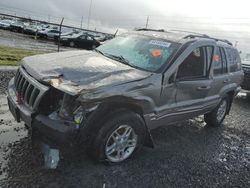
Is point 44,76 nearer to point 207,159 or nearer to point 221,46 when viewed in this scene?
point 207,159

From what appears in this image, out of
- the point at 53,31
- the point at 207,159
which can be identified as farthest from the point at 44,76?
the point at 53,31

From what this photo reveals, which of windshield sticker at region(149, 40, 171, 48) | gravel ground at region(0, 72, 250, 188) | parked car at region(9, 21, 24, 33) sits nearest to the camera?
gravel ground at region(0, 72, 250, 188)

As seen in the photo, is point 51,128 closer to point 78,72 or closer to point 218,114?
point 78,72

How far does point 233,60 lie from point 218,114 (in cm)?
128

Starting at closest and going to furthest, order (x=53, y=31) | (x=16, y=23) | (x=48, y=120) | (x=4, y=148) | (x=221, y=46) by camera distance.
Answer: (x=48, y=120) → (x=4, y=148) → (x=221, y=46) → (x=53, y=31) → (x=16, y=23)

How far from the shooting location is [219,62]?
6.46 m

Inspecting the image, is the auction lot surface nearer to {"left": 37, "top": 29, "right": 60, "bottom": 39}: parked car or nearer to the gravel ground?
{"left": 37, "top": 29, "right": 60, "bottom": 39}: parked car

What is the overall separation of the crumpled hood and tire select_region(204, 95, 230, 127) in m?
3.01

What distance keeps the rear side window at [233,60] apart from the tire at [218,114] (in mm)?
675

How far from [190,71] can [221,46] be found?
1648mm

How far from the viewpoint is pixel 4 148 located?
4.59 m

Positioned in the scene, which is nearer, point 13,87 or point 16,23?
point 13,87

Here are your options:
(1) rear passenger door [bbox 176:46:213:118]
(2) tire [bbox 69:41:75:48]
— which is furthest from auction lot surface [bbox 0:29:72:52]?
(1) rear passenger door [bbox 176:46:213:118]

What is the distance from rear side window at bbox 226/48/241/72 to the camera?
23.1 feet
